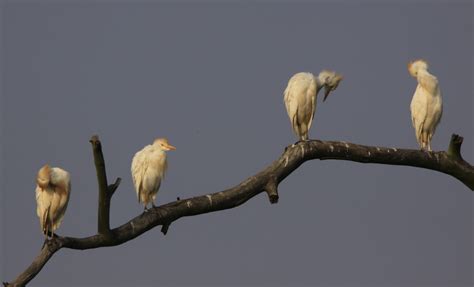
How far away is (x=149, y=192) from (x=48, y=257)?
235cm

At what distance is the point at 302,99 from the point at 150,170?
8.31 ft

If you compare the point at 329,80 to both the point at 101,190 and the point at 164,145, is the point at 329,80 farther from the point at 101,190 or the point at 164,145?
the point at 101,190

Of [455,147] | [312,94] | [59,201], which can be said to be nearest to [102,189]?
[59,201]

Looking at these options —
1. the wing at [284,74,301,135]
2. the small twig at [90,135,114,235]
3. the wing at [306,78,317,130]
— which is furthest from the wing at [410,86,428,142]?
the small twig at [90,135,114,235]

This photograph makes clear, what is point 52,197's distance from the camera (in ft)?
38.7

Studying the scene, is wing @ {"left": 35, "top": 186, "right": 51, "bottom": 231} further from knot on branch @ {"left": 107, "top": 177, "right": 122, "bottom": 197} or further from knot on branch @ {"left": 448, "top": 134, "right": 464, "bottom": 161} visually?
knot on branch @ {"left": 448, "top": 134, "right": 464, "bottom": 161}

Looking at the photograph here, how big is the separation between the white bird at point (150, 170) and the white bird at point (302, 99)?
197cm

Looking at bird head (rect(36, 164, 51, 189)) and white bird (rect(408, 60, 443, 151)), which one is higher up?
white bird (rect(408, 60, 443, 151))

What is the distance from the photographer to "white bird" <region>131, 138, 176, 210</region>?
12984mm

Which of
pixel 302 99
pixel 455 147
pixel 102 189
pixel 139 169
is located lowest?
pixel 102 189

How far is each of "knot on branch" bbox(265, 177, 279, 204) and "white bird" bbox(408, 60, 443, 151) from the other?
11.1 ft

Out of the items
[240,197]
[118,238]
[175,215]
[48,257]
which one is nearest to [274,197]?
[240,197]

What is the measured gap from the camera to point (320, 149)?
41.3 feet

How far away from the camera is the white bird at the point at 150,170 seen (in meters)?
13.0
